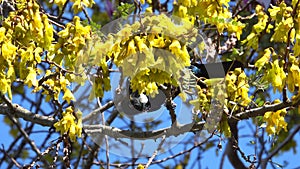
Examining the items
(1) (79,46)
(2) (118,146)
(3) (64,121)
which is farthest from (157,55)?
(2) (118,146)

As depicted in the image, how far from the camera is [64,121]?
293cm

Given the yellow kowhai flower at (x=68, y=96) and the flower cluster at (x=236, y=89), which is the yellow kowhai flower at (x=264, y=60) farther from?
the yellow kowhai flower at (x=68, y=96)

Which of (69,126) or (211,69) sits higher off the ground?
(211,69)

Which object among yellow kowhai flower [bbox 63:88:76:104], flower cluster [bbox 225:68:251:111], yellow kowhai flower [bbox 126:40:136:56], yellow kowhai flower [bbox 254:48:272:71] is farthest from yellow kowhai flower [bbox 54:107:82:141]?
yellow kowhai flower [bbox 254:48:272:71]

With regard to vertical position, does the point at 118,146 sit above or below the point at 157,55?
below

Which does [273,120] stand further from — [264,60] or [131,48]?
[131,48]

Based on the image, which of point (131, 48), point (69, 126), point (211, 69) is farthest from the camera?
point (211, 69)

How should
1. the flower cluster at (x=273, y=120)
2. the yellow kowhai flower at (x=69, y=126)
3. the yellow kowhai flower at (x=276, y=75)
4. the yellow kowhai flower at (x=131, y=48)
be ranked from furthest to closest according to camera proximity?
the flower cluster at (x=273, y=120) < the yellow kowhai flower at (x=69, y=126) < the yellow kowhai flower at (x=276, y=75) < the yellow kowhai flower at (x=131, y=48)

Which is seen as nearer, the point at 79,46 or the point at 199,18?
the point at 79,46

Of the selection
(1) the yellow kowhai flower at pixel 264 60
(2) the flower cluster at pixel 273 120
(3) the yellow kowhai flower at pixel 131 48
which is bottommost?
(2) the flower cluster at pixel 273 120

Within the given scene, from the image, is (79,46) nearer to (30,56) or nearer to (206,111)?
(30,56)

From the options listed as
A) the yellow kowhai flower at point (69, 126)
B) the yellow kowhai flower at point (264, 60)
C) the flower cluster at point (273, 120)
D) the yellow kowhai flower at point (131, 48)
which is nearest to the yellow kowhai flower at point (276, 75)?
the yellow kowhai flower at point (264, 60)

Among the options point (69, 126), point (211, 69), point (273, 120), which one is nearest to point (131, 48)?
point (69, 126)

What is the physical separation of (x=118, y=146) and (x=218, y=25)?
1.13m
